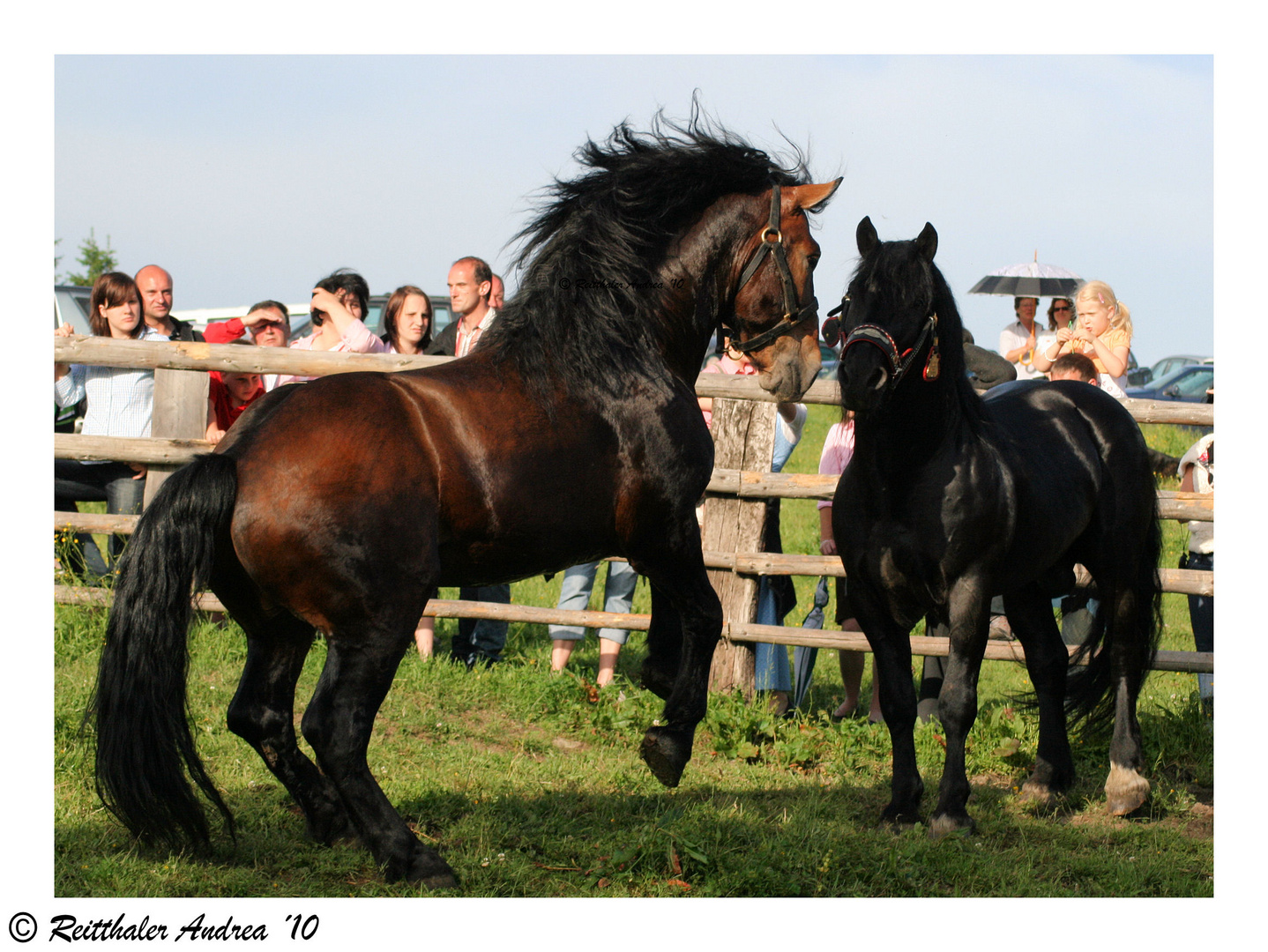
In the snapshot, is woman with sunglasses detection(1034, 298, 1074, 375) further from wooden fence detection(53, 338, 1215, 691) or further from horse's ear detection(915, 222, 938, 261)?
horse's ear detection(915, 222, 938, 261)

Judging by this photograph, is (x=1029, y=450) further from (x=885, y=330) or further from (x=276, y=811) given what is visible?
(x=276, y=811)

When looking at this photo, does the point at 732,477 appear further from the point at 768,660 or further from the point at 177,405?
the point at 177,405

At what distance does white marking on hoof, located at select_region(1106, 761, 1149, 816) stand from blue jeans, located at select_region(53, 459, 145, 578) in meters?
5.86

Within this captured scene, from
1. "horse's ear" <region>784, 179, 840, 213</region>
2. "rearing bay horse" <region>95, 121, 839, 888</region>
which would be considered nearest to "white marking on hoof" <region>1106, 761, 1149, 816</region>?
"rearing bay horse" <region>95, 121, 839, 888</region>

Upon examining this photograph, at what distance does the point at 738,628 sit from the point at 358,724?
332 centimetres

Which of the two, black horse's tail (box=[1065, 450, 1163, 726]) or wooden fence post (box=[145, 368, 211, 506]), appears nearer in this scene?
black horse's tail (box=[1065, 450, 1163, 726])

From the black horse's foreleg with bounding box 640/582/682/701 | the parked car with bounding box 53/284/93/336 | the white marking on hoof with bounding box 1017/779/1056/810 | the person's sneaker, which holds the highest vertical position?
the parked car with bounding box 53/284/93/336

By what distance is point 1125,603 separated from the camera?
5836 mm

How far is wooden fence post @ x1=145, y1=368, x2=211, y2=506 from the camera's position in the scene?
698 centimetres

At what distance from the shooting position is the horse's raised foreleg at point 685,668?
14.5 ft

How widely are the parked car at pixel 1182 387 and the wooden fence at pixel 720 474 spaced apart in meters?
16.9

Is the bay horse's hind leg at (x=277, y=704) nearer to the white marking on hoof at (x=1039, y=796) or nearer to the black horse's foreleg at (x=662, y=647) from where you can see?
the black horse's foreleg at (x=662, y=647)

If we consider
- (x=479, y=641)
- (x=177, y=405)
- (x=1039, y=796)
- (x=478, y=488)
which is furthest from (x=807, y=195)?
(x=177, y=405)

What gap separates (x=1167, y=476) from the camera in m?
13.6
